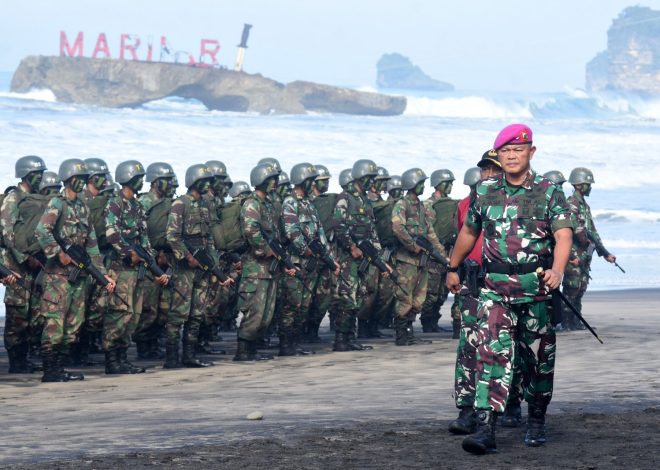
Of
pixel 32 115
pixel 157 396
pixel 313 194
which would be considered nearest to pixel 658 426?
pixel 157 396

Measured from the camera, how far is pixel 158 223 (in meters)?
12.3

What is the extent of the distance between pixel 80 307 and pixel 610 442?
521 centimetres

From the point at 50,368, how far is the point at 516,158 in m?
5.26

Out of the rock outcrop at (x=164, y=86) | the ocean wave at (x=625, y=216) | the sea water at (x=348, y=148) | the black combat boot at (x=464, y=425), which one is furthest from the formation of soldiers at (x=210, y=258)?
the rock outcrop at (x=164, y=86)

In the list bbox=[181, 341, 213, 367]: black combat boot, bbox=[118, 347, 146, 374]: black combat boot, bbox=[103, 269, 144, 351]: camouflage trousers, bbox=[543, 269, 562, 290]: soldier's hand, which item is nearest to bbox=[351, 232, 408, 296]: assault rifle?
bbox=[181, 341, 213, 367]: black combat boot

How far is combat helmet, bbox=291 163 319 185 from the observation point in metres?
13.2

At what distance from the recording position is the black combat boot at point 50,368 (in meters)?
11.0

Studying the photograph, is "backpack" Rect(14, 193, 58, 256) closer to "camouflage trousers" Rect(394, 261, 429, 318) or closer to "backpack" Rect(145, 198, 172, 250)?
"backpack" Rect(145, 198, 172, 250)

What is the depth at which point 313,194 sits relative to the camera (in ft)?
47.1

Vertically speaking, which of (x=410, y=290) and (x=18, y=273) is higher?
(x=18, y=273)

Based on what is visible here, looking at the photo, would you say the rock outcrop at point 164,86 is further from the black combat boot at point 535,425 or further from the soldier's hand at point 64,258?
the black combat boot at point 535,425

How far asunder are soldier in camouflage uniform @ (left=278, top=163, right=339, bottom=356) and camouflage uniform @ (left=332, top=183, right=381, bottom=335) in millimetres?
406

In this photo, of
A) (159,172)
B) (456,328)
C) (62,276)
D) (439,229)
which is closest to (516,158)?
(62,276)

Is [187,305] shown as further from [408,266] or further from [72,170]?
[408,266]
